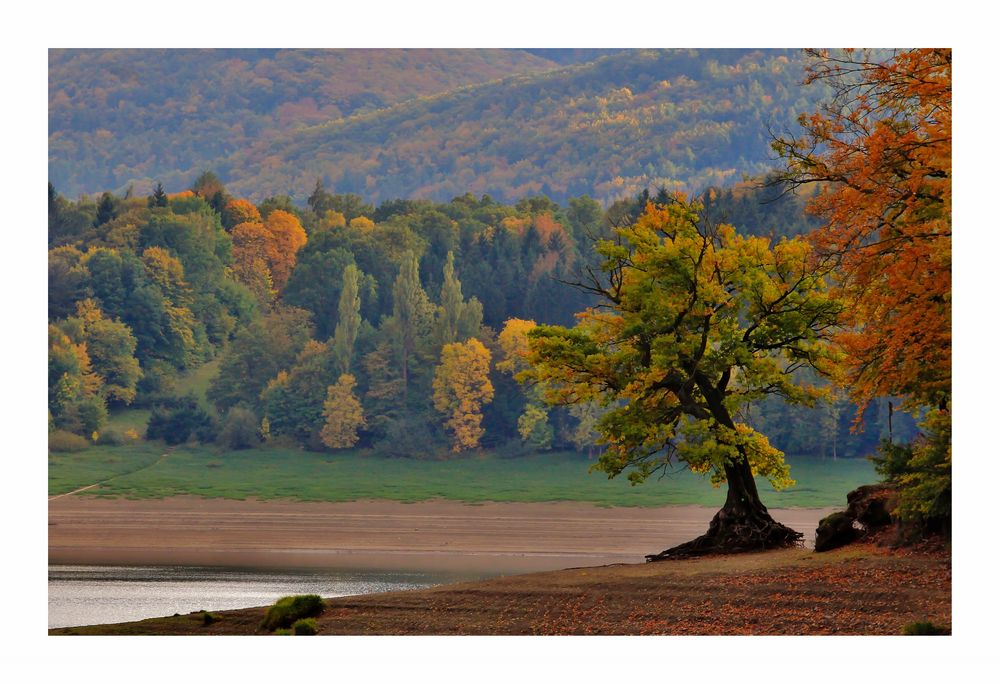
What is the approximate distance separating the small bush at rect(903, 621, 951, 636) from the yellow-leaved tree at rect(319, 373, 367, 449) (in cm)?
6411

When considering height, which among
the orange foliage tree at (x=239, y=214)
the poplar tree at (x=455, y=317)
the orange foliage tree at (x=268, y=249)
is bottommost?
the poplar tree at (x=455, y=317)

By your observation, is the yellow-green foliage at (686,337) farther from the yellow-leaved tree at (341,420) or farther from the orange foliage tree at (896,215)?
the yellow-leaved tree at (341,420)

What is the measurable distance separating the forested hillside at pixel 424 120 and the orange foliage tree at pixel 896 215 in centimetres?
7895

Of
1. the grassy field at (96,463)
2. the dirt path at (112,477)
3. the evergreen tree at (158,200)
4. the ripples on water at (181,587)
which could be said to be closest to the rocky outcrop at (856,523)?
the ripples on water at (181,587)

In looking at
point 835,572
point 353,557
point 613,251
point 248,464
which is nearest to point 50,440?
point 248,464

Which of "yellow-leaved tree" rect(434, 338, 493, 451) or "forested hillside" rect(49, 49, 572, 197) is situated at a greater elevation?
"forested hillside" rect(49, 49, 572, 197)

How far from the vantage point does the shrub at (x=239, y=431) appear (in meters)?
84.4

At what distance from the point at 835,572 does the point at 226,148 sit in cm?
12114

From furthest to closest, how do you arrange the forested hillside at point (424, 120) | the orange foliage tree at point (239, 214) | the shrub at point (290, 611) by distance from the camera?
the forested hillside at point (424, 120) → the orange foliage tree at point (239, 214) → the shrub at point (290, 611)

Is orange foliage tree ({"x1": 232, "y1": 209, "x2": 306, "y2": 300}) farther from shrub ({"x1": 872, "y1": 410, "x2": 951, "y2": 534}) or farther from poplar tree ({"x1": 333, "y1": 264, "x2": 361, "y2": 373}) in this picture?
shrub ({"x1": 872, "y1": 410, "x2": 951, "y2": 534})

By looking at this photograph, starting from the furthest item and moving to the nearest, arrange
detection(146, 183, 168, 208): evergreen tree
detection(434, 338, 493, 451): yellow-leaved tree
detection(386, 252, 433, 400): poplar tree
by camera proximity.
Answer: detection(146, 183, 168, 208): evergreen tree → detection(386, 252, 433, 400): poplar tree → detection(434, 338, 493, 451): yellow-leaved tree

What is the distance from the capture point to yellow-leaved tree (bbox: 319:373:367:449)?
83750mm

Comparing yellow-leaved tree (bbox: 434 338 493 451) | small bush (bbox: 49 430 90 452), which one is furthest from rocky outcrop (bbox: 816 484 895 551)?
small bush (bbox: 49 430 90 452)

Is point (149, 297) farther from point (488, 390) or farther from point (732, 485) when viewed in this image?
point (732, 485)
